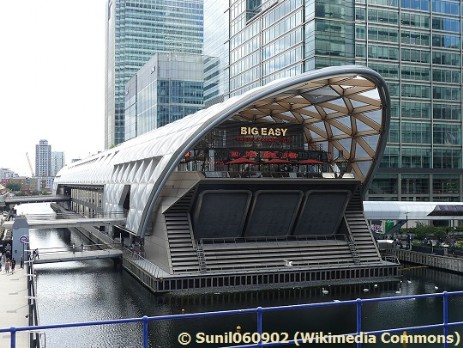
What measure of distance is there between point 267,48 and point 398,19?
23083 mm

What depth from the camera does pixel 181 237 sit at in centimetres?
5162

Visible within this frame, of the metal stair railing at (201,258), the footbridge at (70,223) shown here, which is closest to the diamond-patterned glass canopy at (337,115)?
the metal stair railing at (201,258)

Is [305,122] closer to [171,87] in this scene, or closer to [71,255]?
[71,255]

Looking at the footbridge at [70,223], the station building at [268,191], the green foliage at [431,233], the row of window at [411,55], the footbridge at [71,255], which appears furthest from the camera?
the row of window at [411,55]

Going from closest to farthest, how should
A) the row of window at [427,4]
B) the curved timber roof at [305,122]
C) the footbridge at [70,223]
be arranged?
the curved timber roof at [305,122] < the footbridge at [70,223] < the row of window at [427,4]

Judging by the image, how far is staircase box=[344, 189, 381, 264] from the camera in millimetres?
55344

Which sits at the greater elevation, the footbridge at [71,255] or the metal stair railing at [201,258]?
the metal stair railing at [201,258]

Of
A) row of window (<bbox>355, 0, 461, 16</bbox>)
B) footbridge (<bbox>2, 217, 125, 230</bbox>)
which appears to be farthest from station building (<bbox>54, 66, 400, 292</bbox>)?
row of window (<bbox>355, 0, 461, 16</bbox>)

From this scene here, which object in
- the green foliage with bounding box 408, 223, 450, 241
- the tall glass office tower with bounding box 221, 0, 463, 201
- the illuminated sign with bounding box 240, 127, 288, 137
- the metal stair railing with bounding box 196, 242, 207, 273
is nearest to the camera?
the metal stair railing with bounding box 196, 242, 207, 273

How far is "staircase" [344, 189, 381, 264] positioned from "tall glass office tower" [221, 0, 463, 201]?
32475mm

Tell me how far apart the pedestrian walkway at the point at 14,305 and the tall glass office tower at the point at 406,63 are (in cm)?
5778

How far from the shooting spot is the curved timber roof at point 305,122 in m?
46.9

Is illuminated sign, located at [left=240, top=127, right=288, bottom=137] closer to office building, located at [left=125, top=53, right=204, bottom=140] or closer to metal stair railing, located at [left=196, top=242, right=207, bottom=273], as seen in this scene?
metal stair railing, located at [left=196, top=242, right=207, bottom=273]

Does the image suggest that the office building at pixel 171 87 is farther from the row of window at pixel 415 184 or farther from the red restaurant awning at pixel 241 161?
the red restaurant awning at pixel 241 161
